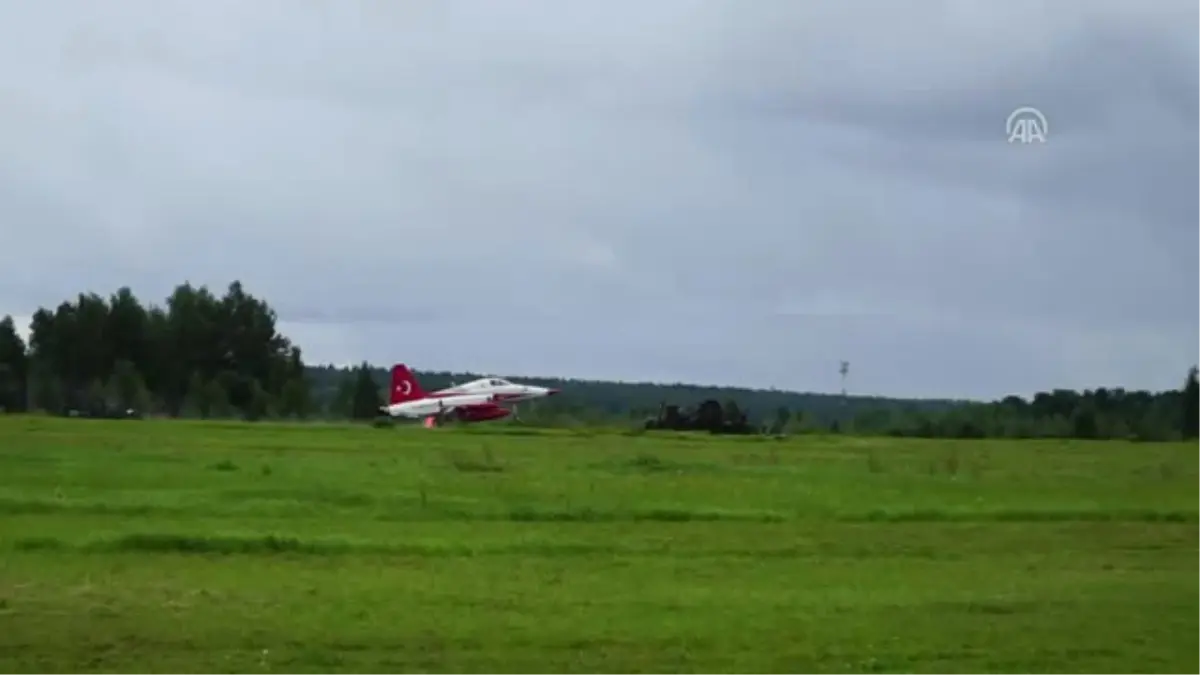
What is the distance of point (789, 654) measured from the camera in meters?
10.7

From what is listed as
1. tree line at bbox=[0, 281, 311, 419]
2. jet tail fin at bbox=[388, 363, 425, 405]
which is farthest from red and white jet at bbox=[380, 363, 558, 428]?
tree line at bbox=[0, 281, 311, 419]

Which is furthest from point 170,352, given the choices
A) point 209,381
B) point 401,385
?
point 401,385

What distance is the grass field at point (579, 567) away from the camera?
10758 mm

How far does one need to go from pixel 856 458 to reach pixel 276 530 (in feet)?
62.7

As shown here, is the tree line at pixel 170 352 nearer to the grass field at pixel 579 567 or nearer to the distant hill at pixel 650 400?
the distant hill at pixel 650 400

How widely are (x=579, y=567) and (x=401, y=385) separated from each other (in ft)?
149

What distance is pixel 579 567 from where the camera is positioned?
595 inches

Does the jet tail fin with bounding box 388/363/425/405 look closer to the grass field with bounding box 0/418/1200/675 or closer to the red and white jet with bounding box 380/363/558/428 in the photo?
the red and white jet with bounding box 380/363/558/428

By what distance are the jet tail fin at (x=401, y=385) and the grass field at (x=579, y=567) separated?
30.4m

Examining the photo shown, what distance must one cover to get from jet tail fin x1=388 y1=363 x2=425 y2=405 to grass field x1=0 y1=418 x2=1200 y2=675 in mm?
30392

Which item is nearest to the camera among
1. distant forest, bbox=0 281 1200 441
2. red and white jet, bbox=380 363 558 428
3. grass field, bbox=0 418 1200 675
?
grass field, bbox=0 418 1200 675

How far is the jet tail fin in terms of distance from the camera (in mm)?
59781

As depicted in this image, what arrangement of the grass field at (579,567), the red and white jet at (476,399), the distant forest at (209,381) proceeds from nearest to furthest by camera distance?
the grass field at (579,567), the red and white jet at (476,399), the distant forest at (209,381)

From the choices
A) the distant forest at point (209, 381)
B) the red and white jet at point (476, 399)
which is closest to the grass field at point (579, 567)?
the red and white jet at point (476, 399)
